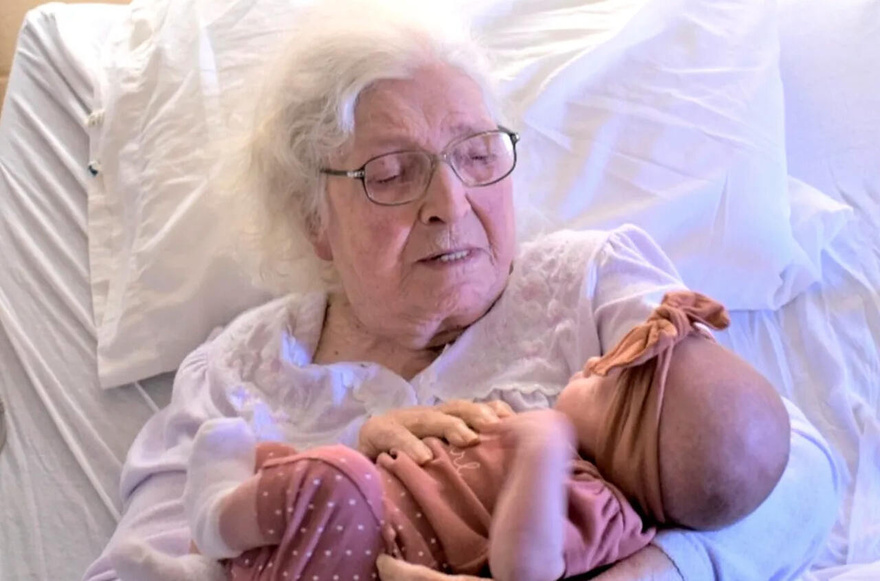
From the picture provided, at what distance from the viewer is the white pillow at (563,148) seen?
1539mm

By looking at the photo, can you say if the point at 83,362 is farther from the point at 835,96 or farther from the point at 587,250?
the point at 835,96

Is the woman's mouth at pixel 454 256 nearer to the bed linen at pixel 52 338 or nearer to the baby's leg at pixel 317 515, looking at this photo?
the baby's leg at pixel 317 515

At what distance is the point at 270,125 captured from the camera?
141 centimetres

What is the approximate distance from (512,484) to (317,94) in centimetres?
73

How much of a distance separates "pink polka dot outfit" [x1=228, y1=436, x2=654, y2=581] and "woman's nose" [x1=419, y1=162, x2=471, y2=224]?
1.26ft

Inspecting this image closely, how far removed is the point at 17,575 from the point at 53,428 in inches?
10.1

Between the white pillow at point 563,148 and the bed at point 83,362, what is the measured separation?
5 cm

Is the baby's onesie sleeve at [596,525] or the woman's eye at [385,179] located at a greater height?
the woman's eye at [385,179]

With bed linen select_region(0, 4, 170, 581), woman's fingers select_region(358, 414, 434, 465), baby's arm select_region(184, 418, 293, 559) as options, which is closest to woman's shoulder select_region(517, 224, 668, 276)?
woman's fingers select_region(358, 414, 434, 465)

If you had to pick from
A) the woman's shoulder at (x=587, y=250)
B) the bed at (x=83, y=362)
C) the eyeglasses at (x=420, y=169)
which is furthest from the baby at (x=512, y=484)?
the bed at (x=83, y=362)

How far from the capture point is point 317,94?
4.30ft

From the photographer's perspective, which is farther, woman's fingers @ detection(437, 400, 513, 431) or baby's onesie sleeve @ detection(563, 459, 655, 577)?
woman's fingers @ detection(437, 400, 513, 431)

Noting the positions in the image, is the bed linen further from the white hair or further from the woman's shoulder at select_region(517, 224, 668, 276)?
the woman's shoulder at select_region(517, 224, 668, 276)

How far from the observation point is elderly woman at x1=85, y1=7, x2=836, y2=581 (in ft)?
4.02
